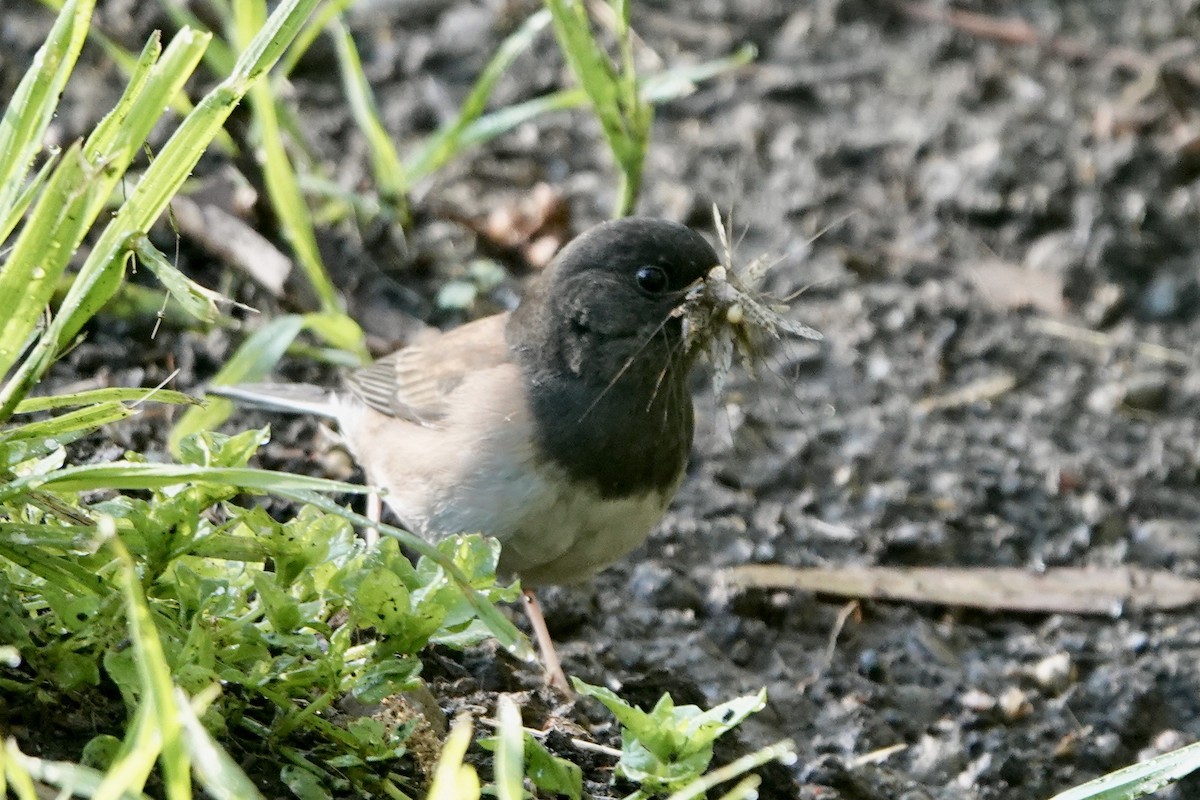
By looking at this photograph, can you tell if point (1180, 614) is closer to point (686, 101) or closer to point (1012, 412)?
point (1012, 412)

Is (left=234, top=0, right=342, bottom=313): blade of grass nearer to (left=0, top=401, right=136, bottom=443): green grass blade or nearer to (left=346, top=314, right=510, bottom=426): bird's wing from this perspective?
(left=346, top=314, right=510, bottom=426): bird's wing

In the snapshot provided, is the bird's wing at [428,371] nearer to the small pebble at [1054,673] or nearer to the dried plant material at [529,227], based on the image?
the dried plant material at [529,227]

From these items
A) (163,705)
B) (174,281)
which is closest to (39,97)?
(174,281)

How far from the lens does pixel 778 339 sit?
3197 millimetres

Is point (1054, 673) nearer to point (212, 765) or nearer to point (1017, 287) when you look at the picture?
point (1017, 287)

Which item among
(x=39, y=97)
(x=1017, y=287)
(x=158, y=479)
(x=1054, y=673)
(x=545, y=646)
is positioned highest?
(x=39, y=97)

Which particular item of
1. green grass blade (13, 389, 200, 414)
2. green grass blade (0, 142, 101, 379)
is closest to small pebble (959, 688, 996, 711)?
green grass blade (13, 389, 200, 414)

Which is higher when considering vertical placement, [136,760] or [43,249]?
[43,249]

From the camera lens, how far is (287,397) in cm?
381

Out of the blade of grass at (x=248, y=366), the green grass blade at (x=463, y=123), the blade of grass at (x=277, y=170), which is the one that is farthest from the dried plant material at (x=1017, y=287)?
the blade of grass at (x=248, y=366)

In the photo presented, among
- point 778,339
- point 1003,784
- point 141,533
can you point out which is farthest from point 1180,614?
point 141,533

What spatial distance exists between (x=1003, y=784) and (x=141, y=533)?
2.03 m

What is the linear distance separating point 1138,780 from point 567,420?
1.40 m

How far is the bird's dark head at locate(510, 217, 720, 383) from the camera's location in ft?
11.0
